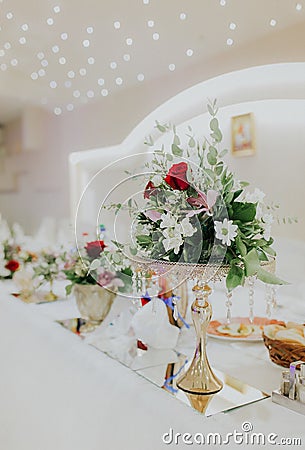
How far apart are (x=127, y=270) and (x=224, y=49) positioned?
858 mm

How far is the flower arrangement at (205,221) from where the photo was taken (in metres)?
0.81

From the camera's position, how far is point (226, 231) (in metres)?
0.80

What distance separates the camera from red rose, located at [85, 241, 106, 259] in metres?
1.15

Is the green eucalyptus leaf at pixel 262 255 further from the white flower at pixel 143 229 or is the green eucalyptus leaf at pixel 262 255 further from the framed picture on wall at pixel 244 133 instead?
the framed picture on wall at pixel 244 133

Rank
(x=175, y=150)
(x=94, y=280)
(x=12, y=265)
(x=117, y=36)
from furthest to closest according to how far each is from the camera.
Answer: (x=12, y=265) < (x=117, y=36) < (x=94, y=280) < (x=175, y=150)

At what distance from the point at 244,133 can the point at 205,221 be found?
67 centimetres

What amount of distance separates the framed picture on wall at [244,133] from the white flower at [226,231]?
67cm

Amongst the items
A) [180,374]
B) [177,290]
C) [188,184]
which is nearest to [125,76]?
[177,290]

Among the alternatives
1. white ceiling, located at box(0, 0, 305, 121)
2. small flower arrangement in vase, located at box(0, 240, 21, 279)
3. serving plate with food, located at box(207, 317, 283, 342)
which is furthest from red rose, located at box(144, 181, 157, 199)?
small flower arrangement in vase, located at box(0, 240, 21, 279)

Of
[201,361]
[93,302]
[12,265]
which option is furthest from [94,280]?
[12,265]

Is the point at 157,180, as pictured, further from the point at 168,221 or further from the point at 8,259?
the point at 8,259

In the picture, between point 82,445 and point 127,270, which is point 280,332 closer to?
point 127,270

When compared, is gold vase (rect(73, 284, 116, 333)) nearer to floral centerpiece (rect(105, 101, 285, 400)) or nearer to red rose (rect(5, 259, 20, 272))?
floral centerpiece (rect(105, 101, 285, 400))

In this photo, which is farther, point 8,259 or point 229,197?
point 8,259
